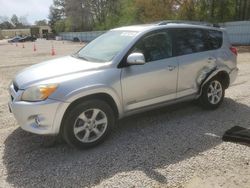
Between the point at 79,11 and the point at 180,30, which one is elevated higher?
the point at 79,11

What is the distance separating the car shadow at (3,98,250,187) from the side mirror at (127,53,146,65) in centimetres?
118

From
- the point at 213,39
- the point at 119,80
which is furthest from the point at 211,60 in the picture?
the point at 119,80

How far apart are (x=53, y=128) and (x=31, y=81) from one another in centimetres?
75

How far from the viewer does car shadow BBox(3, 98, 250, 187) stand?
3645mm

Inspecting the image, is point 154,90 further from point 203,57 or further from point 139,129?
point 203,57

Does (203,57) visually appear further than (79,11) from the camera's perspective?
No

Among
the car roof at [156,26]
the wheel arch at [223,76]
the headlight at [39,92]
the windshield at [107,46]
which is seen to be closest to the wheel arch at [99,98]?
the headlight at [39,92]

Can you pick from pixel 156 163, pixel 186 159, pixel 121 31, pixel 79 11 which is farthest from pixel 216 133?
pixel 79 11

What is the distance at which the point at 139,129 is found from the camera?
503 cm

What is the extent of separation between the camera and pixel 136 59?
4387mm

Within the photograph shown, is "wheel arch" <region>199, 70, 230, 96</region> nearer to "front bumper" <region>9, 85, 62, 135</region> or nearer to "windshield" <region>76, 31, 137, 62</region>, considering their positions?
"windshield" <region>76, 31, 137, 62</region>

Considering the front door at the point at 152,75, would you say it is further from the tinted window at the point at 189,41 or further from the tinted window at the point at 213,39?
the tinted window at the point at 213,39

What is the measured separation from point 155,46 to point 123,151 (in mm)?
1862

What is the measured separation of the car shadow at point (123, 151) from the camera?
3.64 m
